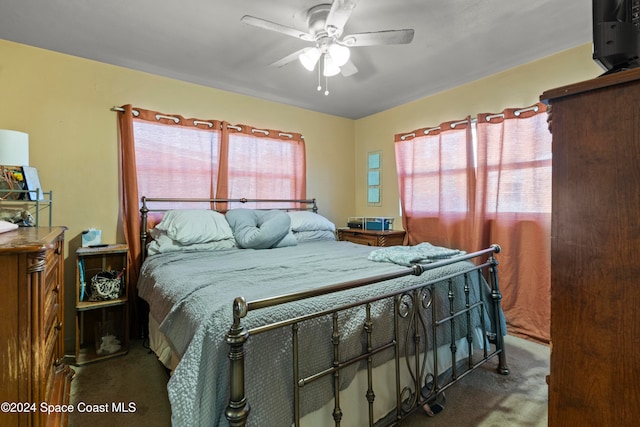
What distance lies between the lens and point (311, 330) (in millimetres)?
1225

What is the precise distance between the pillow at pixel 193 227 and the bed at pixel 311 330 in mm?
19

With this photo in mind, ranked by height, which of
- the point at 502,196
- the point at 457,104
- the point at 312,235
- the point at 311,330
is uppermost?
the point at 457,104

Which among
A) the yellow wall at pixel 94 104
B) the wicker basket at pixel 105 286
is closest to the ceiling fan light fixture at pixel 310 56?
the yellow wall at pixel 94 104

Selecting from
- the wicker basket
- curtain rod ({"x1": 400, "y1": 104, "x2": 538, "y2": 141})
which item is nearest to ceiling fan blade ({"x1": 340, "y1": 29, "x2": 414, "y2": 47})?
curtain rod ({"x1": 400, "y1": 104, "x2": 538, "y2": 141})

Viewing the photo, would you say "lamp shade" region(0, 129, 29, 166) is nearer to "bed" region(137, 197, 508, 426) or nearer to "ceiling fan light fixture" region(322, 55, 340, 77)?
"bed" region(137, 197, 508, 426)

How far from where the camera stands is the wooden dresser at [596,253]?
0.57m

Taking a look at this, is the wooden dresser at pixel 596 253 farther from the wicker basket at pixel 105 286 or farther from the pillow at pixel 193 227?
the wicker basket at pixel 105 286

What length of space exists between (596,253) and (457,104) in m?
3.04

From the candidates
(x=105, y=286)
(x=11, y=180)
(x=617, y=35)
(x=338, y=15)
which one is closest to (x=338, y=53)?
(x=338, y=15)

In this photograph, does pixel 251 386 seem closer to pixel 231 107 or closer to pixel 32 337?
pixel 32 337

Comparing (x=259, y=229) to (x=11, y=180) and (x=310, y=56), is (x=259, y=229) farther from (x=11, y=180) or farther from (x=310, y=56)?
(x=11, y=180)

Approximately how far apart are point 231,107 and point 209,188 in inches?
37.7

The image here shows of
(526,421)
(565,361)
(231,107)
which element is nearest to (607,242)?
(565,361)

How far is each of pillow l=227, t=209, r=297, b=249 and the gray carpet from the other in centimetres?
117
